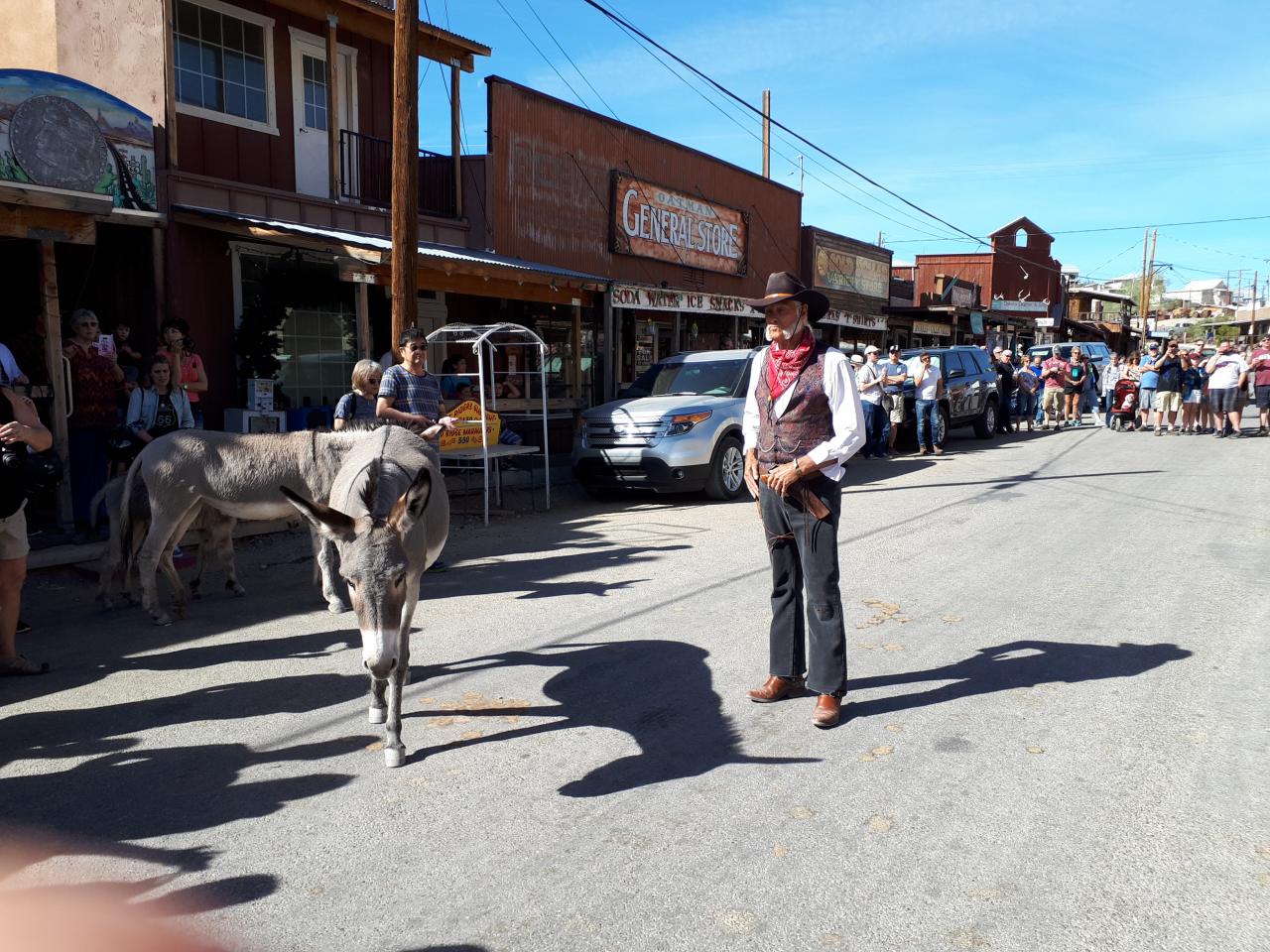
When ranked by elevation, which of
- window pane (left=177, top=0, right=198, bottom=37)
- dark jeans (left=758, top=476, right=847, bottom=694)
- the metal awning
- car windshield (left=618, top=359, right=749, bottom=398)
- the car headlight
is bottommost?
dark jeans (left=758, top=476, right=847, bottom=694)

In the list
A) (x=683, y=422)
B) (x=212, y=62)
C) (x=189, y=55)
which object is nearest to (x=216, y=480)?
(x=683, y=422)

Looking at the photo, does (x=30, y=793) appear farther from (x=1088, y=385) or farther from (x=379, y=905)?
(x=1088, y=385)

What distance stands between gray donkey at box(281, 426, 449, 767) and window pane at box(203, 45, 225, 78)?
10.2 m

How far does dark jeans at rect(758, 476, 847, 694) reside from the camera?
450 centimetres

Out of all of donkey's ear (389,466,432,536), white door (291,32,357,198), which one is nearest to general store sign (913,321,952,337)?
white door (291,32,357,198)

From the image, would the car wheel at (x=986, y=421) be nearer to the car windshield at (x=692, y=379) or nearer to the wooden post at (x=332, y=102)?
the car windshield at (x=692, y=379)

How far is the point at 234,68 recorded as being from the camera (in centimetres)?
1251

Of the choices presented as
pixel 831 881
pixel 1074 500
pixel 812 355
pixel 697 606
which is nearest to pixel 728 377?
pixel 1074 500

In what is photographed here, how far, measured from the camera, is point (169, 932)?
2.89m

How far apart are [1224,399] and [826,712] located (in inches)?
728

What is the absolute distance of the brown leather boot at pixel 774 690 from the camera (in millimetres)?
4770

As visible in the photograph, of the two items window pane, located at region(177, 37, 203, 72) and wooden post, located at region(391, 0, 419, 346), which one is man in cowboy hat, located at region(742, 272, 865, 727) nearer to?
wooden post, located at region(391, 0, 419, 346)

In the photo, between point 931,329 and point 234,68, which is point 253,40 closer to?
point 234,68

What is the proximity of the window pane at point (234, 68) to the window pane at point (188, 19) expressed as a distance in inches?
19.9
